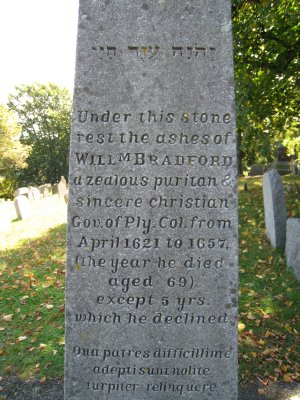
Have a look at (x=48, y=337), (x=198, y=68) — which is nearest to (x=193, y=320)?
(x=198, y=68)

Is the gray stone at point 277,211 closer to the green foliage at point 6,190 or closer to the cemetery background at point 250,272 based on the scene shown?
the cemetery background at point 250,272

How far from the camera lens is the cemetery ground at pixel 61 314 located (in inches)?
147

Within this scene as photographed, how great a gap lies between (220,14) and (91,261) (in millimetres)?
2067

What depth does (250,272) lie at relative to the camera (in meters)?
6.04

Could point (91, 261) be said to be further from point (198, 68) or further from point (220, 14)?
point (220, 14)

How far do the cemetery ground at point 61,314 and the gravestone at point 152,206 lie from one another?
1257 mm

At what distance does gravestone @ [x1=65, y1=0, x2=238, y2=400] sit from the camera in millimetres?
2242

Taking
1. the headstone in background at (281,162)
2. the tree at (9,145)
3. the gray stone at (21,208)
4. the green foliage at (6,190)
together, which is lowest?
the gray stone at (21,208)

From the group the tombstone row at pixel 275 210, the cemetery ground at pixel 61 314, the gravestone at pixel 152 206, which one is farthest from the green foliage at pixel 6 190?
the gravestone at pixel 152 206

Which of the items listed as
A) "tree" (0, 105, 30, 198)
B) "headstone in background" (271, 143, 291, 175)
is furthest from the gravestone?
"tree" (0, 105, 30, 198)

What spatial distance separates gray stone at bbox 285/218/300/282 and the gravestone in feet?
11.1

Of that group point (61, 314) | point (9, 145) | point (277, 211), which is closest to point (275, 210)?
point (277, 211)

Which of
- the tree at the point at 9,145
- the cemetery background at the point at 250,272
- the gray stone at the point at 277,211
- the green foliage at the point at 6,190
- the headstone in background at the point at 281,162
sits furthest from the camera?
the tree at the point at 9,145

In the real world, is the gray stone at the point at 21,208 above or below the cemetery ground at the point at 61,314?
above
